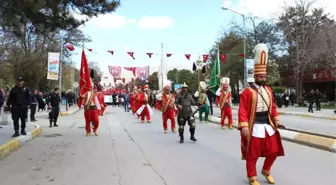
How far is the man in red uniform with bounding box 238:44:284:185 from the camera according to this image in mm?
6492

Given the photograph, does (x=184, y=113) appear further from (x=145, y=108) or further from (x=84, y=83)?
(x=145, y=108)

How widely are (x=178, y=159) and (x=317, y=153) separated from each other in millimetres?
3350

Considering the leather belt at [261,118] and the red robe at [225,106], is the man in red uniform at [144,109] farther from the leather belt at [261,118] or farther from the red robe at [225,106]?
the leather belt at [261,118]

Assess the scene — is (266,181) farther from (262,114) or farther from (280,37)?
(280,37)

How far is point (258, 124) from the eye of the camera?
6.61 m

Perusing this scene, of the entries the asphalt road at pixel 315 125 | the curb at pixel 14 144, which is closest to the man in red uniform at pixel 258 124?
the curb at pixel 14 144

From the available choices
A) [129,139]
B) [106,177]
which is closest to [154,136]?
[129,139]

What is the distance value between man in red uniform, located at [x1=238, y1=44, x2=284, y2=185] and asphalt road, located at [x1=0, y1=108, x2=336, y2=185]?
1.88 ft

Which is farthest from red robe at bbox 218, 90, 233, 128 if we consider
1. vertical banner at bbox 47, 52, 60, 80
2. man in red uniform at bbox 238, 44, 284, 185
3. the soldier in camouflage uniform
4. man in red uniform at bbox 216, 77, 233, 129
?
vertical banner at bbox 47, 52, 60, 80

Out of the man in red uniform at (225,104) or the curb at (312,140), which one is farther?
the man in red uniform at (225,104)

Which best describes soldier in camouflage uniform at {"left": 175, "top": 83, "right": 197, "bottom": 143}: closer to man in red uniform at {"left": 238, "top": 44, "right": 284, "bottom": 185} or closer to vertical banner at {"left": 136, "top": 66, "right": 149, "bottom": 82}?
man in red uniform at {"left": 238, "top": 44, "right": 284, "bottom": 185}

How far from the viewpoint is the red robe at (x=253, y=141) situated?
6.48 meters

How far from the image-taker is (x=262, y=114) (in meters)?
6.68

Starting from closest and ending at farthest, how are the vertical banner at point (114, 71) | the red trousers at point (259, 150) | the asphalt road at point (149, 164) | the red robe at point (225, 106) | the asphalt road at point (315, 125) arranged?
the red trousers at point (259, 150), the asphalt road at point (149, 164), the asphalt road at point (315, 125), the red robe at point (225, 106), the vertical banner at point (114, 71)
